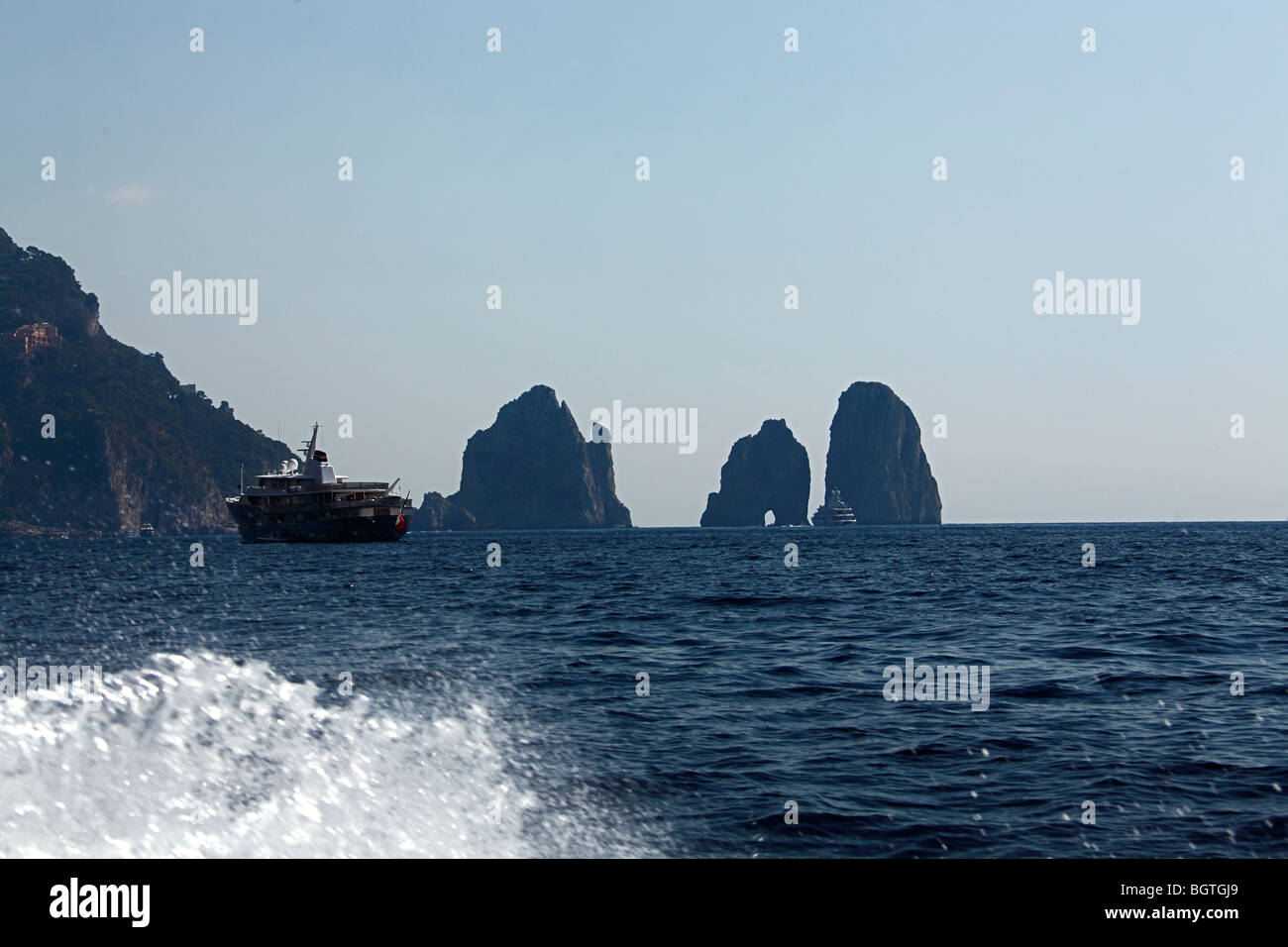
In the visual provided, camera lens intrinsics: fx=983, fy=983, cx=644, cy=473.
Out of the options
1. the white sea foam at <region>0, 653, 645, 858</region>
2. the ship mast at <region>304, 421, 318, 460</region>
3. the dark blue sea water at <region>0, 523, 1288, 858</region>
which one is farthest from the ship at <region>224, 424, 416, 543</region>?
the white sea foam at <region>0, 653, 645, 858</region>

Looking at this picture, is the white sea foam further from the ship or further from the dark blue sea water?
the ship

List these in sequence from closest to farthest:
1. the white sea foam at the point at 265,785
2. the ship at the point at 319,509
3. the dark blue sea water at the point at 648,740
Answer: the white sea foam at the point at 265,785 → the dark blue sea water at the point at 648,740 → the ship at the point at 319,509

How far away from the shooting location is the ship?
124 meters

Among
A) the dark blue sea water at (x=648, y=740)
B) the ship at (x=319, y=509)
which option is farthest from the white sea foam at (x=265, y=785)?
the ship at (x=319, y=509)

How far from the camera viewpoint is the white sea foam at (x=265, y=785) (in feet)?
34.4

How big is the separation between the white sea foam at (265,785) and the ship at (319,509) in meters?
111

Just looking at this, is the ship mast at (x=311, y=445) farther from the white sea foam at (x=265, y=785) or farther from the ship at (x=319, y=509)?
the white sea foam at (x=265, y=785)

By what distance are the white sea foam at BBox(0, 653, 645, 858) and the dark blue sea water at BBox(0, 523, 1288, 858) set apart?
0.16ft

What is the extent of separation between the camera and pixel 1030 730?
1543cm

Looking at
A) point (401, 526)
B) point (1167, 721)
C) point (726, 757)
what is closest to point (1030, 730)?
point (1167, 721)

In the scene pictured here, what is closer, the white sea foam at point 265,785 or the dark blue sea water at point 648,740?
the white sea foam at point 265,785

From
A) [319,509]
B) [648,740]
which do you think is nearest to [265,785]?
[648,740]

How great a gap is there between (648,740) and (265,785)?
564cm
